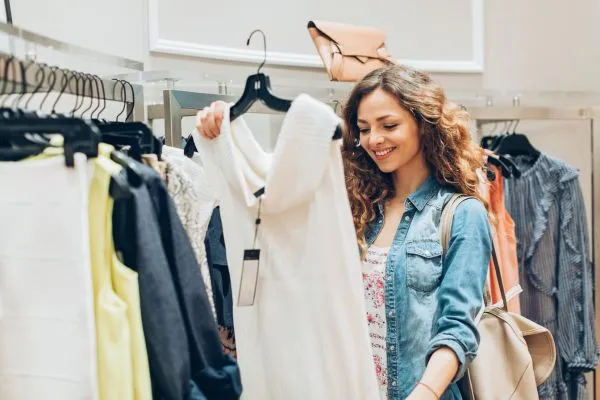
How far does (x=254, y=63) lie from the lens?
235 cm

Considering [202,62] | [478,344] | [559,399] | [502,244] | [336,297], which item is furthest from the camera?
[202,62]

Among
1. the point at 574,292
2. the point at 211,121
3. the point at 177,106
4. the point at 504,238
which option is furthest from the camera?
the point at 574,292

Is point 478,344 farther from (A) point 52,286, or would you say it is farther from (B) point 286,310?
(A) point 52,286

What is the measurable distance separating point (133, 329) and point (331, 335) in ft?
1.17

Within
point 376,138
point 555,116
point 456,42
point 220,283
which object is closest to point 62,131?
point 220,283

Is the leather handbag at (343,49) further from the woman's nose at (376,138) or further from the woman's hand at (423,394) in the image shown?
the woman's hand at (423,394)

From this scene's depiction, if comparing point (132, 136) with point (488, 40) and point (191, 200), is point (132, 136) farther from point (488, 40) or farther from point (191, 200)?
point (488, 40)

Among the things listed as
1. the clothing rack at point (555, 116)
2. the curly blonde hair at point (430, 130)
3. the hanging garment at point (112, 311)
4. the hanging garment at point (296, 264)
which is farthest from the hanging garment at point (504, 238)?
the hanging garment at point (112, 311)

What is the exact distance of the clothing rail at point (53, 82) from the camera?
916mm

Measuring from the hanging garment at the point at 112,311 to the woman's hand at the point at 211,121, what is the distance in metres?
0.26

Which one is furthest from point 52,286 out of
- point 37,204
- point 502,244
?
point 502,244

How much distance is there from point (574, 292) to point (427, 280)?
1.04 m

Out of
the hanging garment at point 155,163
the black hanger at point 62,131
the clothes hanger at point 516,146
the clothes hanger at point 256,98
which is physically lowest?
the hanging garment at point 155,163

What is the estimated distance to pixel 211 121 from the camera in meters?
1.10
